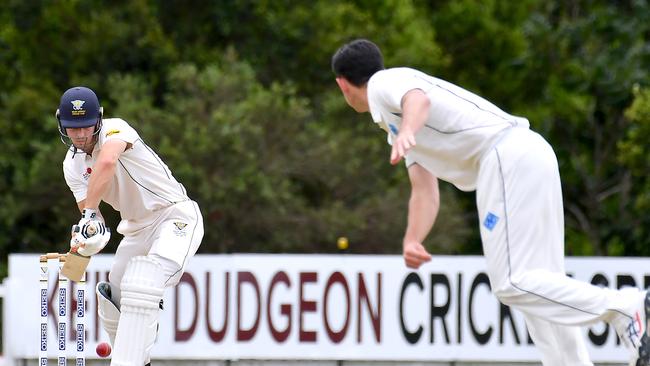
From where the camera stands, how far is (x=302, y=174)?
59.0 ft

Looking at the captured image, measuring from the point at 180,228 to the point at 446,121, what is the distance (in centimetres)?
171

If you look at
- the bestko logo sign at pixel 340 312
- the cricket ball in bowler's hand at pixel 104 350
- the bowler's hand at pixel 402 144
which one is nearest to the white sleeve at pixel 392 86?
the bowler's hand at pixel 402 144

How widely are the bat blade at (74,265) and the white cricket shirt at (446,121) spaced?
5.09 ft

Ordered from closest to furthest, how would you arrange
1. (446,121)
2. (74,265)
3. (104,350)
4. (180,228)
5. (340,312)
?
(446,121)
(74,265)
(180,228)
(104,350)
(340,312)

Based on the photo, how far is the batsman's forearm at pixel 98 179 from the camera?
562cm

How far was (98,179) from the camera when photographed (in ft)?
18.5

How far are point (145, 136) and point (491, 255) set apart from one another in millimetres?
12363

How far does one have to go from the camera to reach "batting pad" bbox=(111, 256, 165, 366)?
589 cm

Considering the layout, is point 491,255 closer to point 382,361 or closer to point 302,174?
point 382,361

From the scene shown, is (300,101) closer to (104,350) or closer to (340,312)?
(340,312)

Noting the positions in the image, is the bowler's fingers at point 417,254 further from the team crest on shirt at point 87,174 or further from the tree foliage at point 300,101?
the tree foliage at point 300,101

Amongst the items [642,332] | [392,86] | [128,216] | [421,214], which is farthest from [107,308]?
[642,332]

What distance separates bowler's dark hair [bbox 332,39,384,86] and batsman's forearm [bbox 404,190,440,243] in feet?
1.67

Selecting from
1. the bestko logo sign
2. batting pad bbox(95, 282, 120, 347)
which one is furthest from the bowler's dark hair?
the bestko logo sign
